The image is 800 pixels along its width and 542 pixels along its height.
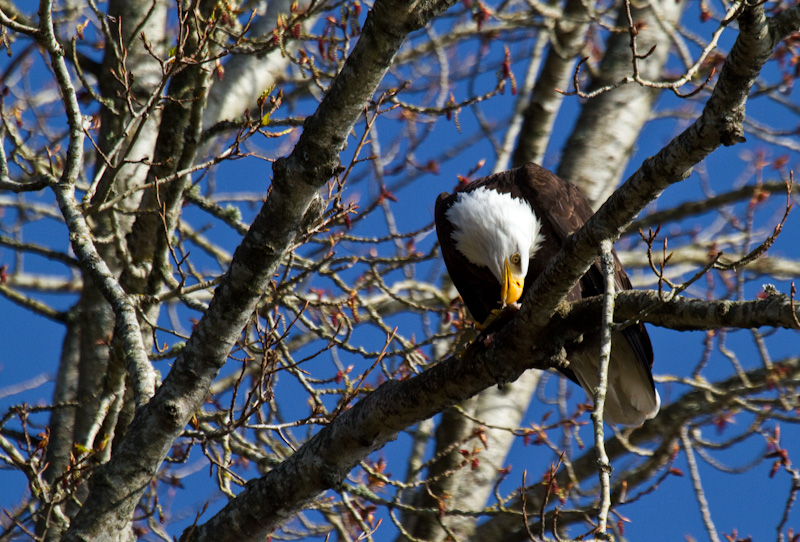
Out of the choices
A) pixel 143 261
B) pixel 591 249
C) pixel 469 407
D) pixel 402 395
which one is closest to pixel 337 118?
pixel 591 249

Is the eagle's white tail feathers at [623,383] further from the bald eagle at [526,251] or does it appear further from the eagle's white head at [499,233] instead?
the eagle's white head at [499,233]

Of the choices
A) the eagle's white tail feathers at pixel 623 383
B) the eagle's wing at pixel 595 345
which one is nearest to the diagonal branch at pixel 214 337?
the eagle's wing at pixel 595 345

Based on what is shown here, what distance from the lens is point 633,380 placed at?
3893 mm

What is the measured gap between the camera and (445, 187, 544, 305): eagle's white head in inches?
138

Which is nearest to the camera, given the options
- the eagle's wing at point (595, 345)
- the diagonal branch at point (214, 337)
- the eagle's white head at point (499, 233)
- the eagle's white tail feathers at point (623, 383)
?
the diagonal branch at point (214, 337)

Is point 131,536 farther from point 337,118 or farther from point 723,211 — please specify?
point 723,211

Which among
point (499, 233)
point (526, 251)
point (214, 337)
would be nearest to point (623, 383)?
point (526, 251)

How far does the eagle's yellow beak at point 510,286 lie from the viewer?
134 inches

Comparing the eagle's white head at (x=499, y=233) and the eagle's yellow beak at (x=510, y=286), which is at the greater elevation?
the eagle's white head at (x=499, y=233)

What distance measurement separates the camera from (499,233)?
354 centimetres

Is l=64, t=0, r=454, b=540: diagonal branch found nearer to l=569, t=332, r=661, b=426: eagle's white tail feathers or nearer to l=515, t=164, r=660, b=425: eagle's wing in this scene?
l=515, t=164, r=660, b=425: eagle's wing

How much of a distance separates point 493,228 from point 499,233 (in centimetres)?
3

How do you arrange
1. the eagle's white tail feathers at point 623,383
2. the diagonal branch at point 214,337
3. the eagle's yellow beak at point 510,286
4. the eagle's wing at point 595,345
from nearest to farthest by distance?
the diagonal branch at point 214,337 < the eagle's yellow beak at point 510,286 < the eagle's wing at point 595,345 < the eagle's white tail feathers at point 623,383

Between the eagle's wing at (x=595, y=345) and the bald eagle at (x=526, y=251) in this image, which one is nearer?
the bald eagle at (x=526, y=251)
